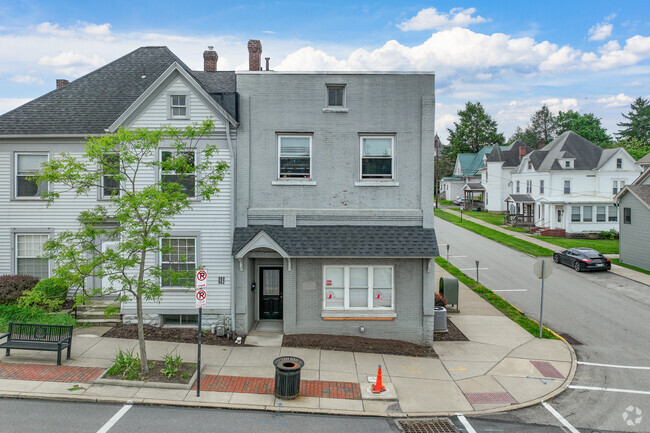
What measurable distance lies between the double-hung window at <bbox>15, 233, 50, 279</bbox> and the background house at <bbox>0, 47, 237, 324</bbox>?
0.10 feet

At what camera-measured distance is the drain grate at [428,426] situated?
9.35 metres

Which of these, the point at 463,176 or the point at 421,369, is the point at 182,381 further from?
the point at 463,176

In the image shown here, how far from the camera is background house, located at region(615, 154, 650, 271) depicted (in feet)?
96.8

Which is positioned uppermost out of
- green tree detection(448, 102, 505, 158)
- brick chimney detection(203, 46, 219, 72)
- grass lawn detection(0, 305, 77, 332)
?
green tree detection(448, 102, 505, 158)

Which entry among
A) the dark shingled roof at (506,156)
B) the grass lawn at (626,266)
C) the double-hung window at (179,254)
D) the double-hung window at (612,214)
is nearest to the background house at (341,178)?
the double-hung window at (179,254)

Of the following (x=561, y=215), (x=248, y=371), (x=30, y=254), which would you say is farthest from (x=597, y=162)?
(x=30, y=254)

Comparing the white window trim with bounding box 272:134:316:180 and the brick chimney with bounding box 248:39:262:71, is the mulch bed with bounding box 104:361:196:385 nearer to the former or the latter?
the white window trim with bounding box 272:134:316:180

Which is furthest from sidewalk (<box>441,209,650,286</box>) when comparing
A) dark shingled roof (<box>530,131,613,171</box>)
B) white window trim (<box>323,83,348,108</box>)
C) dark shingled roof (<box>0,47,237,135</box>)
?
dark shingled roof (<box>0,47,237,135</box>)

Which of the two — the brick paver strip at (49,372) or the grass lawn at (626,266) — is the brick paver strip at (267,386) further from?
the grass lawn at (626,266)

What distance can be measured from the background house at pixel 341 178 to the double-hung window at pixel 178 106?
1.90 metres

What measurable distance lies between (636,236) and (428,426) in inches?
1121

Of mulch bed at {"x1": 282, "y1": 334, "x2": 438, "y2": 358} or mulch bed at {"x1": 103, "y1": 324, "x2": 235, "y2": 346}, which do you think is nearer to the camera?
mulch bed at {"x1": 282, "y1": 334, "x2": 438, "y2": 358}

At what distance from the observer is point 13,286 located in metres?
15.4

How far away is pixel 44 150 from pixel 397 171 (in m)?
13.3
